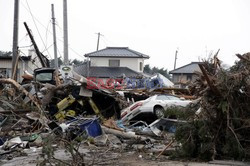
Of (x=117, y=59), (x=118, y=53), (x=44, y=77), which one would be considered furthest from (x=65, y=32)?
(x=118, y=53)

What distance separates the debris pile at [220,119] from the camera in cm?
1031

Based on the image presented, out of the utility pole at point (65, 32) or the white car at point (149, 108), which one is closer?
the white car at point (149, 108)

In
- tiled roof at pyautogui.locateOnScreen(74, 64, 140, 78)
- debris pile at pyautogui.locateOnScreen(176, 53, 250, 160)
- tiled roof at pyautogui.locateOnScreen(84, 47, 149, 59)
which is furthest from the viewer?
tiled roof at pyautogui.locateOnScreen(84, 47, 149, 59)

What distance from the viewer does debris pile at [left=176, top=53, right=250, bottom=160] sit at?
10.3 metres

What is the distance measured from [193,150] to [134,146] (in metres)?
2.44

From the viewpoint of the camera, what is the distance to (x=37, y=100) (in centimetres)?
1920

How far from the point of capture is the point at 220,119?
10648 millimetres

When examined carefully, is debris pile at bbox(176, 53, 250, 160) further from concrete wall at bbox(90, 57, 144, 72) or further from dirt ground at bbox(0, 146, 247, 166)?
concrete wall at bbox(90, 57, 144, 72)

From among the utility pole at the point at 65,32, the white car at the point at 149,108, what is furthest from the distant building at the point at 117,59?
the white car at the point at 149,108

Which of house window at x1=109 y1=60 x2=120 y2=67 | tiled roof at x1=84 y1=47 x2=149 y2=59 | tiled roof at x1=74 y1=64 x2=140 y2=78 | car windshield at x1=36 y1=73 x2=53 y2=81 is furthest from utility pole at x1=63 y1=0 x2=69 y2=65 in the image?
house window at x1=109 y1=60 x2=120 y2=67

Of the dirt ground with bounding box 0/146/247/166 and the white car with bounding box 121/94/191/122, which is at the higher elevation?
the white car with bounding box 121/94/191/122

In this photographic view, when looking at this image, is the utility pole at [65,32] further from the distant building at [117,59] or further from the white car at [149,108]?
the distant building at [117,59]

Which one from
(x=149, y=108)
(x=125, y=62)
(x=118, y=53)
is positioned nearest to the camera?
(x=149, y=108)

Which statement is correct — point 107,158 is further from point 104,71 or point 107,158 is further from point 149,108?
point 104,71
